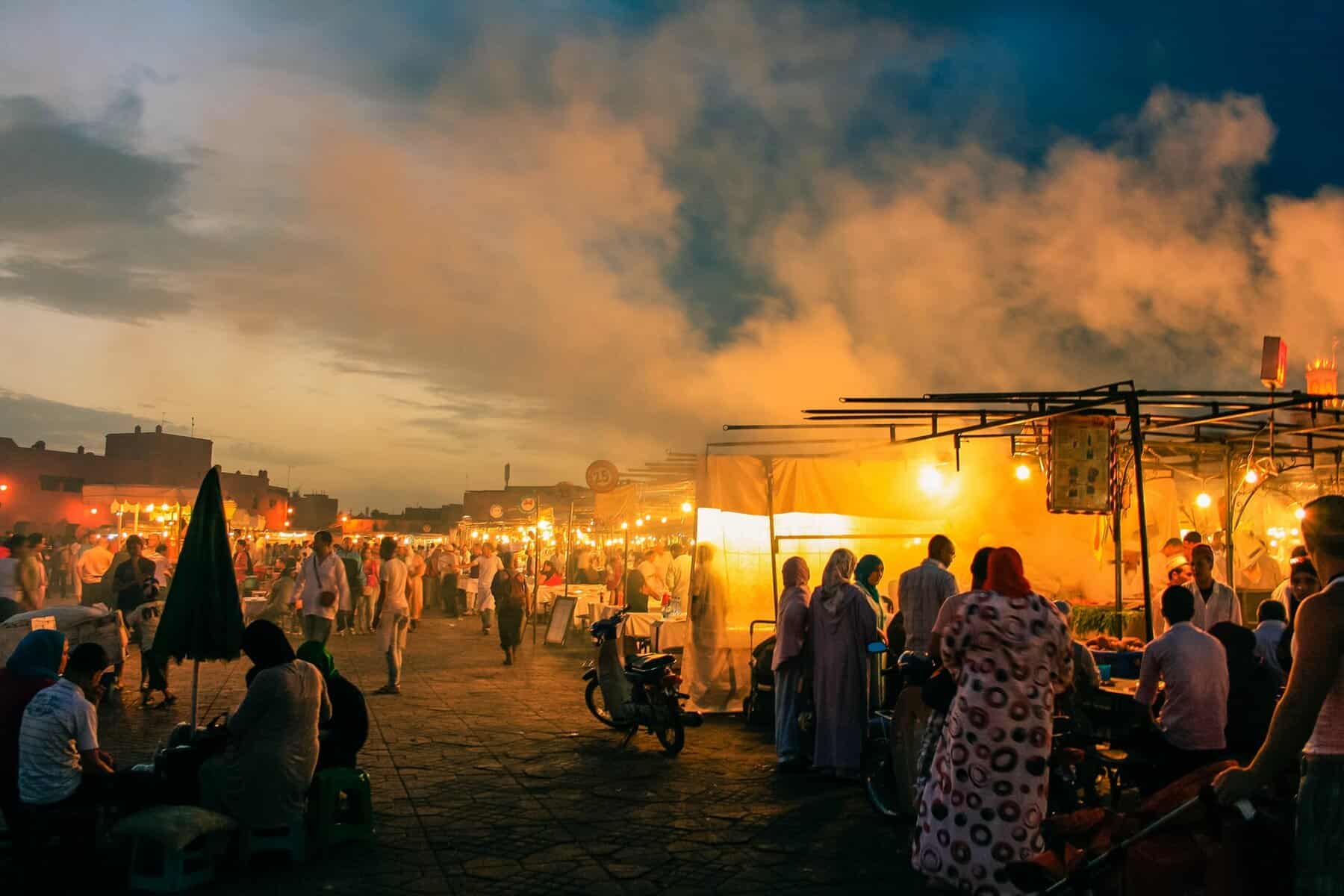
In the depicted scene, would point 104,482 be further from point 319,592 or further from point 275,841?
point 275,841

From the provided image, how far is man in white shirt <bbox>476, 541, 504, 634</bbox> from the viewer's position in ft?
80.7

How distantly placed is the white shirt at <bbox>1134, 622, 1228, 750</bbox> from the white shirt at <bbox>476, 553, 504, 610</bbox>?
19.5 meters

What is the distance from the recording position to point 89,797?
6.16m

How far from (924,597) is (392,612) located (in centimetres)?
766

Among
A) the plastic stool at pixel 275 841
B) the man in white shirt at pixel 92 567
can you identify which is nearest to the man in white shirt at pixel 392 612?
the man in white shirt at pixel 92 567

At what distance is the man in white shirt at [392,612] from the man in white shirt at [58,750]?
7.47m

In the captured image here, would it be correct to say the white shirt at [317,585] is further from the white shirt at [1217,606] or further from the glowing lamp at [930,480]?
the white shirt at [1217,606]

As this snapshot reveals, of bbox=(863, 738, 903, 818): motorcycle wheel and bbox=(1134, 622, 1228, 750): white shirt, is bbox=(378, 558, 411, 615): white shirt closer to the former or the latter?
bbox=(863, 738, 903, 818): motorcycle wheel

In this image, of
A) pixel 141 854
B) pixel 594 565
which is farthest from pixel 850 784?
pixel 594 565

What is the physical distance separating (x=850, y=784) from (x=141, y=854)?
5582 millimetres

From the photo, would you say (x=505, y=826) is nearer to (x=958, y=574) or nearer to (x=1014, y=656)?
(x=1014, y=656)

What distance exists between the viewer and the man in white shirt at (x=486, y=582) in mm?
24609

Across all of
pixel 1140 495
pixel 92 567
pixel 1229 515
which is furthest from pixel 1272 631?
pixel 92 567

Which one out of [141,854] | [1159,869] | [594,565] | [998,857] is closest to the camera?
[1159,869]
